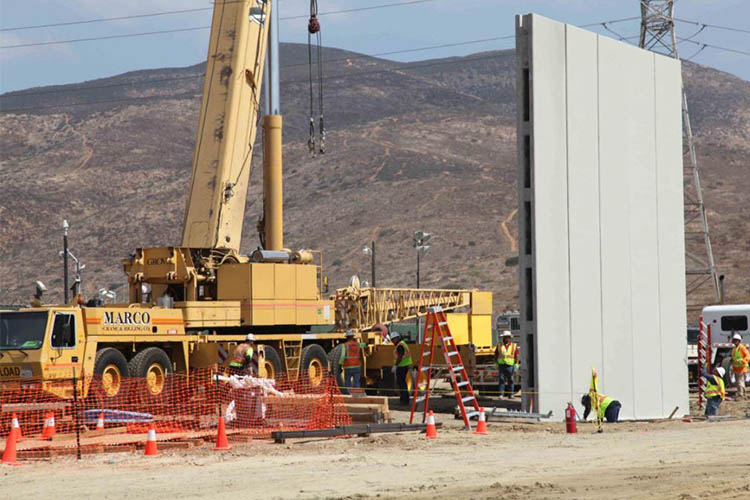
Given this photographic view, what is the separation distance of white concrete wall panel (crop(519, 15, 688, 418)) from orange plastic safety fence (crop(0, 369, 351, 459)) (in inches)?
210

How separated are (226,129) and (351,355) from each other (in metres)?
5.61

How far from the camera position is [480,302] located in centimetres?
3547

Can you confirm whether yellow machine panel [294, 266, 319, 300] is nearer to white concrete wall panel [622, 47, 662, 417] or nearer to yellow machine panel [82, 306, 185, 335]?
yellow machine panel [82, 306, 185, 335]

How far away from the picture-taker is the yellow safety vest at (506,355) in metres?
28.0

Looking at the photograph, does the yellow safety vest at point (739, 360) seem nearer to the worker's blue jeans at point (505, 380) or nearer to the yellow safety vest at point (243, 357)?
the worker's blue jeans at point (505, 380)

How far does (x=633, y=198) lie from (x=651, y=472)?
499 inches

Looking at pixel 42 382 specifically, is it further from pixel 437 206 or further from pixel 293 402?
pixel 437 206

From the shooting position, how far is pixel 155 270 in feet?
88.0

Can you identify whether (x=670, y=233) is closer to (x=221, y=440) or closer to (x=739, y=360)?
(x=739, y=360)

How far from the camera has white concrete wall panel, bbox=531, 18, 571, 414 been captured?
24.2m

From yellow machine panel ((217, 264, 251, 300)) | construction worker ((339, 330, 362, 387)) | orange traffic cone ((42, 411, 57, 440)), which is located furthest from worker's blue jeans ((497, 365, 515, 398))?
orange traffic cone ((42, 411, 57, 440))

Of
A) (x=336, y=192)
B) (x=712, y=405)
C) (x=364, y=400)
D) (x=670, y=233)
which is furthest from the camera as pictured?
(x=336, y=192)

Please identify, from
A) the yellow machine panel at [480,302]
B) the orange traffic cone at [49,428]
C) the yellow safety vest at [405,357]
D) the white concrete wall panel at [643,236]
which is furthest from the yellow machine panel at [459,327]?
the orange traffic cone at [49,428]

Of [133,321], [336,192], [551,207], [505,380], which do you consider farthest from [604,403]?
[336,192]
